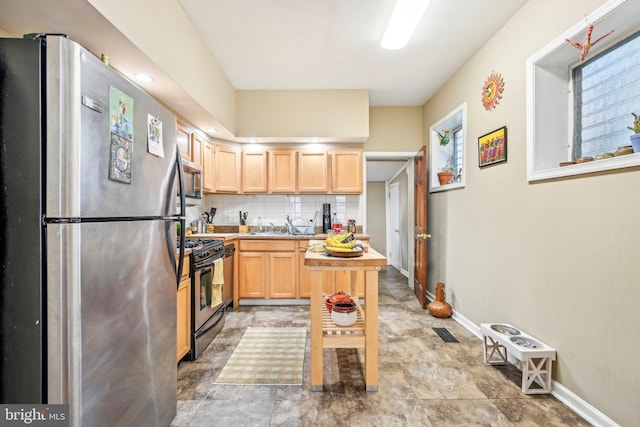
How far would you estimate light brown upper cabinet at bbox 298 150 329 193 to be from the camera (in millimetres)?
3994

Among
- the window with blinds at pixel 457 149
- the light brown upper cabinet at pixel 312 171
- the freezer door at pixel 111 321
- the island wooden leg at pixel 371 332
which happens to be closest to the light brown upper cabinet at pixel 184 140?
the light brown upper cabinet at pixel 312 171

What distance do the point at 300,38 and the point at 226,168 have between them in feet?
6.65

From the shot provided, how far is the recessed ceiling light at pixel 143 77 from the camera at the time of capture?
2.08 m

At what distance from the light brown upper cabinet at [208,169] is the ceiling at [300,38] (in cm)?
49

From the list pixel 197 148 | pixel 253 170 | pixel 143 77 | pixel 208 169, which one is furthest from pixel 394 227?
pixel 143 77

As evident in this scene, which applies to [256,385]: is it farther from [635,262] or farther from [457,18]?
[457,18]

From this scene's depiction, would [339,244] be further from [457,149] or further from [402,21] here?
[457,149]

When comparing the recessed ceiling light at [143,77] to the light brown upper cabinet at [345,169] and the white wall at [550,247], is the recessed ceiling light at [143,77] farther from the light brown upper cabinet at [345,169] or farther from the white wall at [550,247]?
the white wall at [550,247]

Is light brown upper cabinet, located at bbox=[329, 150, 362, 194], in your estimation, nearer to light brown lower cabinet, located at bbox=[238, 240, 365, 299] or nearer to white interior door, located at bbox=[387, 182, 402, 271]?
light brown lower cabinet, located at bbox=[238, 240, 365, 299]

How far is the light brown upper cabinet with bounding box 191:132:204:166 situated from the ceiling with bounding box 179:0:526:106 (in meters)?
0.86

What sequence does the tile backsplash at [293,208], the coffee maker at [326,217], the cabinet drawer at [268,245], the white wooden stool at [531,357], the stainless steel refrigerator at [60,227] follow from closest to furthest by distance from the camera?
the stainless steel refrigerator at [60,227] < the white wooden stool at [531,357] < the cabinet drawer at [268,245] < the coffee maker at [326,217] < the tile backsplash at [293,208]

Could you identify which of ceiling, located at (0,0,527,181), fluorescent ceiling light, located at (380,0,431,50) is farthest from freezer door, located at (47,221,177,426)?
fluorescent ceiling light, located at (380,0,431,50)

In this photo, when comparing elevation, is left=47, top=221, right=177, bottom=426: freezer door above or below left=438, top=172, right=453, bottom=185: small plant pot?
below

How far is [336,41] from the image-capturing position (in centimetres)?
266
